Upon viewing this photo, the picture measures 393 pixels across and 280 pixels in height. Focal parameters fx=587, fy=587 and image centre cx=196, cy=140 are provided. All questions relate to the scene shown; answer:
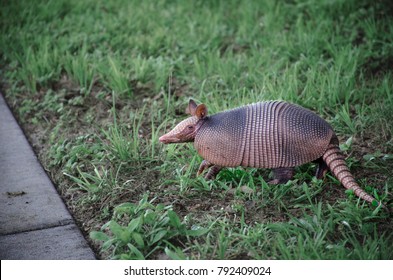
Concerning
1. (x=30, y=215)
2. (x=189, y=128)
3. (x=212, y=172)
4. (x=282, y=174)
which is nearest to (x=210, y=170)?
(x=212, y=172)

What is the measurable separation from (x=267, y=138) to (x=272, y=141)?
0.11 ft

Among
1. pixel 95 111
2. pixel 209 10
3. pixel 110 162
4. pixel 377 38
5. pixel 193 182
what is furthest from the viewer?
pixel 209 10

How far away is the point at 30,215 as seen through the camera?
11.5 feet

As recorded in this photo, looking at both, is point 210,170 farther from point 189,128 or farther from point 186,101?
point 186,101

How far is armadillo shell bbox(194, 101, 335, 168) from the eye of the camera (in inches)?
134

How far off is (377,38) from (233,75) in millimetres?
1567

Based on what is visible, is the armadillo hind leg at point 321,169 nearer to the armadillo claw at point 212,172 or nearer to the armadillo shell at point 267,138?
the armadillo shell at point 267,138

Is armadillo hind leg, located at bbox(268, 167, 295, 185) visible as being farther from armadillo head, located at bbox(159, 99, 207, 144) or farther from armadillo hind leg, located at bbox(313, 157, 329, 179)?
armadillo head, located at bbox(159, 99, 207, 144)

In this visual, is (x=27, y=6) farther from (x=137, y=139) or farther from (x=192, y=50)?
(x=137, y=139)

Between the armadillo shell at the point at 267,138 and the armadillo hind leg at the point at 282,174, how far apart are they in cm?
8

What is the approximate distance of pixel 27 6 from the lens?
264 inches

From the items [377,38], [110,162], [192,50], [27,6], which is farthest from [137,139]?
[27,6]

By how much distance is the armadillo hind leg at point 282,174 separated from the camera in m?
3.50

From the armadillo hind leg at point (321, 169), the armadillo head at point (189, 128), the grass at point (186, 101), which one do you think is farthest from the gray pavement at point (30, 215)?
the armadillo hind leg at point (321, 169)
